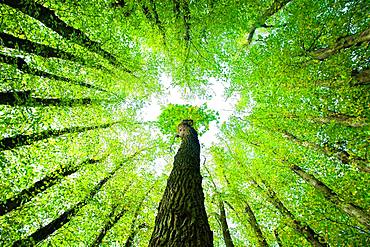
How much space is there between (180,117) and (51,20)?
7.42 meters

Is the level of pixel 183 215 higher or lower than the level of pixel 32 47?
lower

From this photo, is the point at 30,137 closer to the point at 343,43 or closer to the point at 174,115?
the point at 174,115

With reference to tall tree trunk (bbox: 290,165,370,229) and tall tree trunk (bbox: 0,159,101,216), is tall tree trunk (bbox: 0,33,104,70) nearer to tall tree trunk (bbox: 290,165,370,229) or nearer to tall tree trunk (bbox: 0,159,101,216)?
tall tree trunk (bbox: 0,159,101,216)

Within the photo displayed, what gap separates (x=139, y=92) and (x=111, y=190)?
5.31m

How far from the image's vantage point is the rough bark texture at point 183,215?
2.77 meters

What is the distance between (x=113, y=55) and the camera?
30.5 feet

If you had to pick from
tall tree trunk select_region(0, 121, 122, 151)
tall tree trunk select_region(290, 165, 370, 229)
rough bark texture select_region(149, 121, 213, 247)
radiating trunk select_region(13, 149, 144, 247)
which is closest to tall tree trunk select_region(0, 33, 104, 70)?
tall tree trunk select_region(0, 121, 122, 151)

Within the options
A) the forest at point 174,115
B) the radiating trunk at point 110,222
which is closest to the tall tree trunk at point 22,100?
the forest at point 174,115

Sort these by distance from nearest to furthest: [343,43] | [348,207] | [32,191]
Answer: [348,207]
[343,43]
[32,191]

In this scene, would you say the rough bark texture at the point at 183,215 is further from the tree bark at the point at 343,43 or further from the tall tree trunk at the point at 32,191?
the tree bark at the point at 343,43

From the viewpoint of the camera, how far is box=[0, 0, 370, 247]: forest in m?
6.82

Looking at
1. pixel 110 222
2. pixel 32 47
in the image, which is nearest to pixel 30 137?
pixel 32 47

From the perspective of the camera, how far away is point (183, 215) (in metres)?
3.20

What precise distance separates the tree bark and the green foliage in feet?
20.9
